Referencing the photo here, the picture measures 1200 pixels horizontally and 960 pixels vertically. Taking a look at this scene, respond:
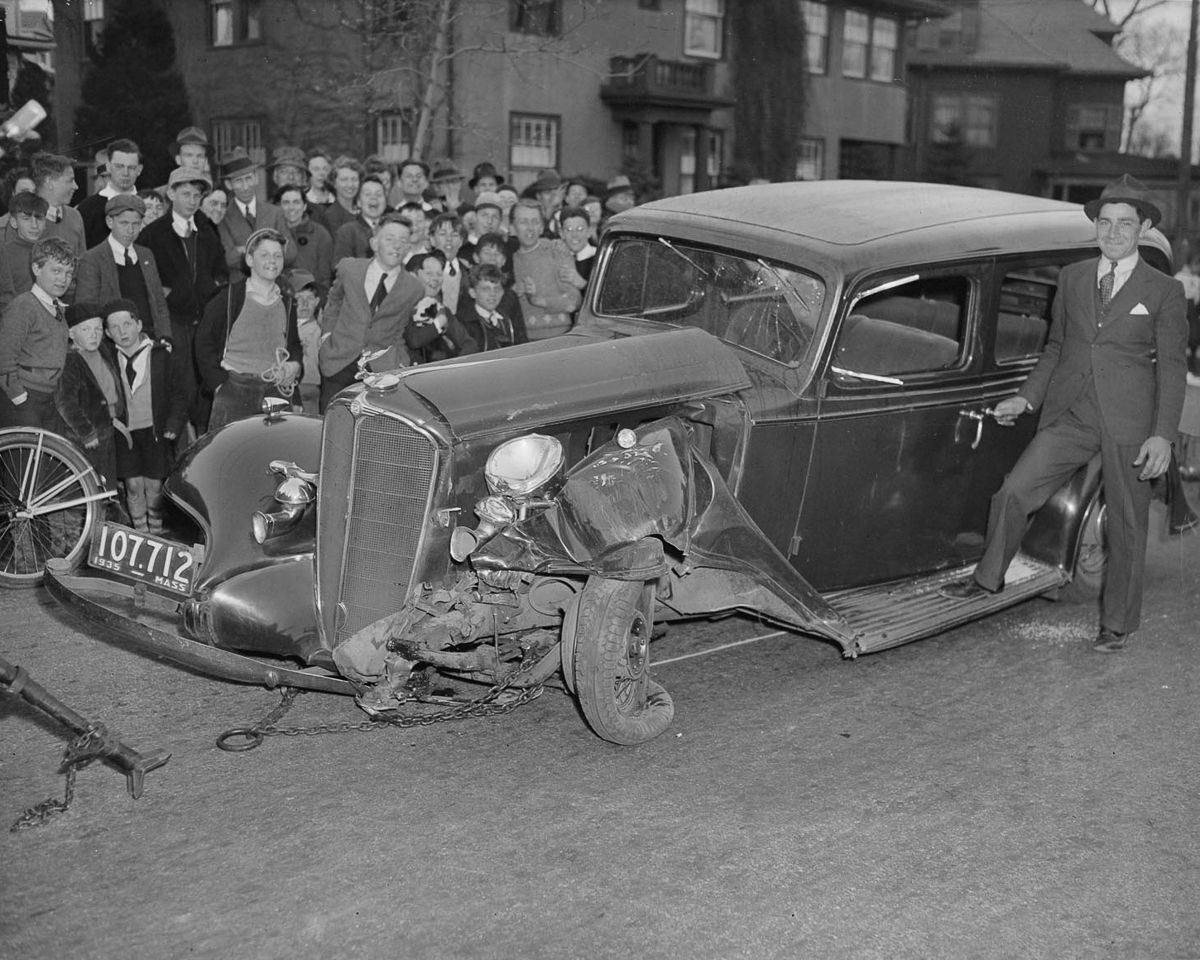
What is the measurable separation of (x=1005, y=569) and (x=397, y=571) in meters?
2.94

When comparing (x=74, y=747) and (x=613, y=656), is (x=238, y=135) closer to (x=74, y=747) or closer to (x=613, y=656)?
(x=613, y=656)

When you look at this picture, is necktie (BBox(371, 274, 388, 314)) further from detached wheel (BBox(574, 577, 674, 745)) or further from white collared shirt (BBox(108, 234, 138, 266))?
detached wheel (BBox(574, 577, 674, 745))

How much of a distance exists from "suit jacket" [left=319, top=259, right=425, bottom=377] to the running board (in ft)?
10.7

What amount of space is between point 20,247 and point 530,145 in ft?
48.1

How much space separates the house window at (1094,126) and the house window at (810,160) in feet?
52.5

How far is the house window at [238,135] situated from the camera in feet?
63.0

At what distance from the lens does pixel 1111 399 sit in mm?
5785

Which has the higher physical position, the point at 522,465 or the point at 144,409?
the point at 522,465

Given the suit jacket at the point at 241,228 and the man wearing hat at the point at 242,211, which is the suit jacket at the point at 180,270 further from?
the man wearing hat at the point at 242,211

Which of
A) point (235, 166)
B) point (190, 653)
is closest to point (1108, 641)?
point (190, 653)

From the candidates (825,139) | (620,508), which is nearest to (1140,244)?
(620,508)

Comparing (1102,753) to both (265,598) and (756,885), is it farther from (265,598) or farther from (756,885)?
(265,598)

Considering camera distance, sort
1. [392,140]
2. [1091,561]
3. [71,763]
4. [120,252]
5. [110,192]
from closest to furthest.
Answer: [71,763], [1091,561], [120,252], [110,192], [392,140]

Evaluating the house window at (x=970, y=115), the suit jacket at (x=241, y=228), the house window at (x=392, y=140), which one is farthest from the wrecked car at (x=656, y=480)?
the house window at (x=970, y=115)
